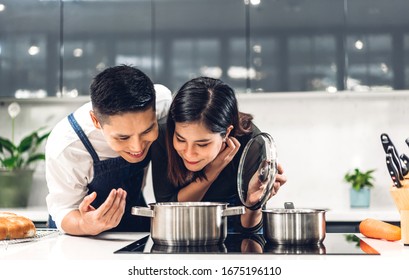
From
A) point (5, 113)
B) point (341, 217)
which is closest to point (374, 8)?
point (341, 217)

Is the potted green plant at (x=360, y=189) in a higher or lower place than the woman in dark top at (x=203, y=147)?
lower

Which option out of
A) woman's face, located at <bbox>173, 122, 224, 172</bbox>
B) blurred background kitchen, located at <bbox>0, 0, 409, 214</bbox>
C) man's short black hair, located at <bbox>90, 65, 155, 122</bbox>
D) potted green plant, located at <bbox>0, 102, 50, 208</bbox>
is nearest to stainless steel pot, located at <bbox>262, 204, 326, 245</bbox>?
woman's face, located at <bbox>173, 122, 224, 172</bbox>

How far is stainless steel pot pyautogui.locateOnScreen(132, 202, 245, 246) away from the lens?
1.33 meters

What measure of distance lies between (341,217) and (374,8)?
3.77 ft

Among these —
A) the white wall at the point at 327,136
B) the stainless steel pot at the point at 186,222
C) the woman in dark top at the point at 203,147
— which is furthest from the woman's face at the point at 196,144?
the white wall at the point at 327,136

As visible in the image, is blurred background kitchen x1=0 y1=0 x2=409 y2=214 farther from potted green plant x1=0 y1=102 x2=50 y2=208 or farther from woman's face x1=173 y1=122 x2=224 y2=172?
woman's face x1=173 y1=122 x2=224 y2=172

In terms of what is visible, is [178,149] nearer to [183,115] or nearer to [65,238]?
[183,115]

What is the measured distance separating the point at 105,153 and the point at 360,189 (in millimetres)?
1781

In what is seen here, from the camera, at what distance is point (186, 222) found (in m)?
1.34

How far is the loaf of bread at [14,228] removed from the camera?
4.96ft

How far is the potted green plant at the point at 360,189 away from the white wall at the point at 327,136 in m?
0.17

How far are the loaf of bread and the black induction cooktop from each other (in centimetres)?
32

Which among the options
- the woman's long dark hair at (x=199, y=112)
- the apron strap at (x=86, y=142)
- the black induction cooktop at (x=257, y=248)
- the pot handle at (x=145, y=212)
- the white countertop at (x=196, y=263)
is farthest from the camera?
the apron strap at (x=86, y=142)

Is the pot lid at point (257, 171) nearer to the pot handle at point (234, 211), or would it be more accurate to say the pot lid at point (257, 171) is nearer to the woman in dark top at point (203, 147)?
the woman in dark top at point (203, 147)
